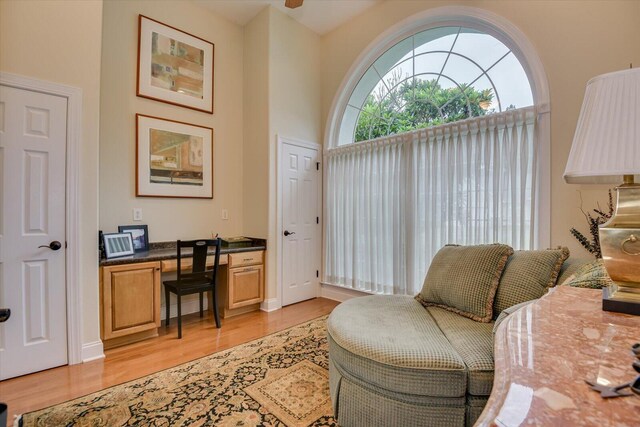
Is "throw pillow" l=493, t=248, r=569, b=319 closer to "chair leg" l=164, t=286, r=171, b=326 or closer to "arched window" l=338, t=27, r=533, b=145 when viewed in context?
"arched window" l=338, t=27, r=533, b=145

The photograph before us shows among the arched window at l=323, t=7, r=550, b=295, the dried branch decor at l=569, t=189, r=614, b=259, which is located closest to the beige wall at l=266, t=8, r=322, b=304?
the arched window at l=323, t=7, r=550, b=295

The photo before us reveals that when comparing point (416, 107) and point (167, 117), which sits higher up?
point (416, 107)

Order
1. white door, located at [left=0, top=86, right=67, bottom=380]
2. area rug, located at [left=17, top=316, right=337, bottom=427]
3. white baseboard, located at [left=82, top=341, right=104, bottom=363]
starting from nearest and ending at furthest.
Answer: area rug, located at [left=17, top=316, right=337, bottom=427]
white door, located at [left=0, top=86, right=67, bottom=380]
white baseboard, located at [left=82, top=341, right=104, bottom=363]

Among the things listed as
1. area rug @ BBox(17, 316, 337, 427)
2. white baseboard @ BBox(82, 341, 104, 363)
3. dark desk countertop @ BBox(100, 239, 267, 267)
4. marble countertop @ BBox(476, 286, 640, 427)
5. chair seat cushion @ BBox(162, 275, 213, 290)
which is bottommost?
area rug @ BBox(17, 316, 337, 427)

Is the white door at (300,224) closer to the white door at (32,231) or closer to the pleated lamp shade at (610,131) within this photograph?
the white door at (32,231)

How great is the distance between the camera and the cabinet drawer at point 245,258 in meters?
3.40

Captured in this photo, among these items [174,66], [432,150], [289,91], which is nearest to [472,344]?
[432,150]

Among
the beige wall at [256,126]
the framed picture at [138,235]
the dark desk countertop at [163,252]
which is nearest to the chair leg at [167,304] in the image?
the dark desk countertop at [163,252]

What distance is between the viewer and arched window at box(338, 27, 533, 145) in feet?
9.27

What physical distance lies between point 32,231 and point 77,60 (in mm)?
1356

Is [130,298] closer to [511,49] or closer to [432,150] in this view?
[432,150]

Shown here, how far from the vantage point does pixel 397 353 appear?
Answer: 1.45 m

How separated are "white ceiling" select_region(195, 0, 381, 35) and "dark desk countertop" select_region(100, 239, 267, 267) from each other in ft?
9.39

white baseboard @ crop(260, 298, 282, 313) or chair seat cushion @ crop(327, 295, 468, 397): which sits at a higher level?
chair seat cushion @ crop(327, 295, 468, 397)
